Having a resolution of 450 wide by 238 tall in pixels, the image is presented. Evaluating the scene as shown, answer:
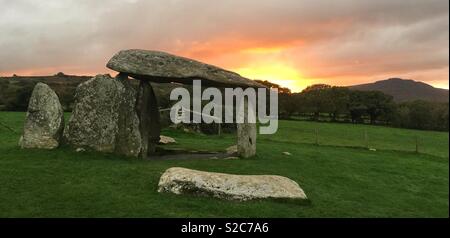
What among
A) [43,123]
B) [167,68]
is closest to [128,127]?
[167,68]

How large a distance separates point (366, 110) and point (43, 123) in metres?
56.8

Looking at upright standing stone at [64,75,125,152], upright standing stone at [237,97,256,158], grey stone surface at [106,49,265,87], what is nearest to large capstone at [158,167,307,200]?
upright standing stone at [64,75,125,152]

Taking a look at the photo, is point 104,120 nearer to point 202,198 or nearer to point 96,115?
point 96,115

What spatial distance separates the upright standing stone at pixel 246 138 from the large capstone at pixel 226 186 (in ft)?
21.1

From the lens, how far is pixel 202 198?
1242 cm

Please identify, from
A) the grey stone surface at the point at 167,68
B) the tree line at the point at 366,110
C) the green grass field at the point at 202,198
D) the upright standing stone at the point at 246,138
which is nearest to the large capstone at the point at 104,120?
the green grass field at the point at 202,198

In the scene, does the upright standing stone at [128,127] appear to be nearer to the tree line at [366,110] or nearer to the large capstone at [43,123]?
the large capstone at [43,123]

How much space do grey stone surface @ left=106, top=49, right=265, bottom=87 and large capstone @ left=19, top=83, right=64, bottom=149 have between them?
2942 mm

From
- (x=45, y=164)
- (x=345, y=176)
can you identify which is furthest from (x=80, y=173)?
(x=345, y=176)

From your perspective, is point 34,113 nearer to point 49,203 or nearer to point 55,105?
point 55,105

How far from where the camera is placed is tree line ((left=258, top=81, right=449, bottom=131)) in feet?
196

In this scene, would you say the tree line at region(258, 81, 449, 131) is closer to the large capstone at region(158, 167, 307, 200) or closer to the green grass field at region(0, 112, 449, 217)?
the green grass field at region(0, 112, 449, 217)

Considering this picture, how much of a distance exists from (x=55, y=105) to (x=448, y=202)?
50.5ft

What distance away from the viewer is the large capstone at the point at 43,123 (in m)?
18.2
